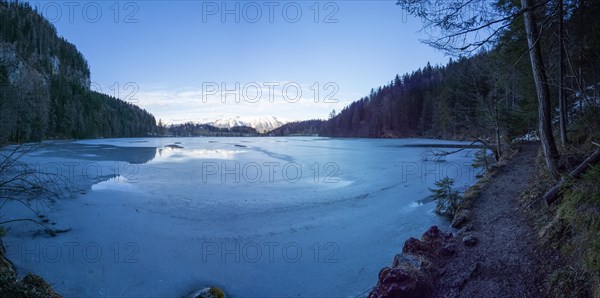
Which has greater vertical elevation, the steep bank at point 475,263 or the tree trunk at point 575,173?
the tree trunk at point 575,173

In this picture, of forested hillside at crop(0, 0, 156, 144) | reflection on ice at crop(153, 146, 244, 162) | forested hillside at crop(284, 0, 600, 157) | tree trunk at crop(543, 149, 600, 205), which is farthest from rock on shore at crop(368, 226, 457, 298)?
forested hillside at crop(0, 0, 156, 144)

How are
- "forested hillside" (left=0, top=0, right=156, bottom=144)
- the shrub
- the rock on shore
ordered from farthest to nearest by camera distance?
"forested hillside" (left=0, top=0, right=156, bottom=144) < the shrub < the rock on shore

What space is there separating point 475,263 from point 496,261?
0.89ft

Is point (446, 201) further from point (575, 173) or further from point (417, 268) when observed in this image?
point (417, 268)

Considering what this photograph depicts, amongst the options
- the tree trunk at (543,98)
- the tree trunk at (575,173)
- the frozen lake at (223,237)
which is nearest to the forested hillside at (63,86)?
the frozen lake at (223,237)

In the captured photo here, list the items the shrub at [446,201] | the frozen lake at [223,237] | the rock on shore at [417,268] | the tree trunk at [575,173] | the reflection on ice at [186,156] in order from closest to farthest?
1. the rock on shore at [417,268]
2. the tree trunk at [575,173]
3. the frozen lake at [223,237]
4. the shrub at [446,201]
5. the reflection on ice at [186,156]

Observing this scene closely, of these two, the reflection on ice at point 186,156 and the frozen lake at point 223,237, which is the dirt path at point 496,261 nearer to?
the frozen lake at point 223,237

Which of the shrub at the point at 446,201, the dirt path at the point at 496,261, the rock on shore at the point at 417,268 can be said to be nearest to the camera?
the dirt path at the point at 496,261

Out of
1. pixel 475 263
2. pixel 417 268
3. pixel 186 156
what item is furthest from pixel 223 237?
pixel 186 156

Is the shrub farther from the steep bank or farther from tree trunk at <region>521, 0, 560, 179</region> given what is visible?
tree trunk at <region>521, 0, 560, 179</region>

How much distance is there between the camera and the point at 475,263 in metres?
4.17

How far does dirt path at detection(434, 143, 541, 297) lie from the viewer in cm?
344

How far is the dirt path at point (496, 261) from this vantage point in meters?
3.44

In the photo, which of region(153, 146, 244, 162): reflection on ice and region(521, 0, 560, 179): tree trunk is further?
region(153, 146, 244, 162): reflection on ice
